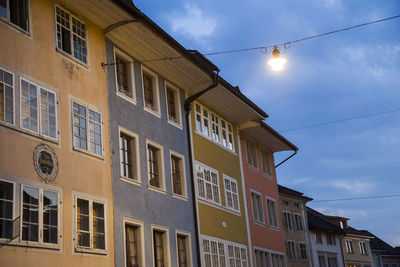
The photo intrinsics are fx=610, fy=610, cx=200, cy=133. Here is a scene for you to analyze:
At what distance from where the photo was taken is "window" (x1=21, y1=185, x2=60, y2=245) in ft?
48.2

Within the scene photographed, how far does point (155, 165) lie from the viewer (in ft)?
72.0

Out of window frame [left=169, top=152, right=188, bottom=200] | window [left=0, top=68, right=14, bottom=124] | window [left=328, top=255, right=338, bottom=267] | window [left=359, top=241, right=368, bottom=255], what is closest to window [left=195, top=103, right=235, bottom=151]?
window frame [left=169, top=152, right=188, bottom=200]

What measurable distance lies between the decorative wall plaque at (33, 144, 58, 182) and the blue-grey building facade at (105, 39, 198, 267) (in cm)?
288

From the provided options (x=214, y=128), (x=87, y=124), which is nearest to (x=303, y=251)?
(x=214, y=128)

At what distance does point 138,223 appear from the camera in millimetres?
19609

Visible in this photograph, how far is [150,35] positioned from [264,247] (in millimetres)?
14378

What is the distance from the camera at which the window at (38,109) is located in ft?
51.0

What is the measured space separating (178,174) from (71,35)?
25.0ft

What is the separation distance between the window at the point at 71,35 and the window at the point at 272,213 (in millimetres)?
17486

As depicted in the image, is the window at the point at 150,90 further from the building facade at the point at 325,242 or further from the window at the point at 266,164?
the building facade at the point at 325,242

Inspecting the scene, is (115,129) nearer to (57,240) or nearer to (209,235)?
(57,240)

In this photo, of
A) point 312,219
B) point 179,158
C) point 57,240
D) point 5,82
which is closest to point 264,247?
point 179,158

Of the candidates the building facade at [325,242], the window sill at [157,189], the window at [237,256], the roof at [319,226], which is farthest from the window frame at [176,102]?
the roof at [319,226]

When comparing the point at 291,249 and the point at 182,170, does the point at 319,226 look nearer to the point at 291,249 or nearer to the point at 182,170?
the point at 291,249
